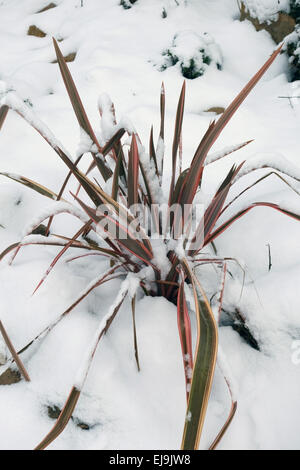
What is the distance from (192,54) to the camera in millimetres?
1648

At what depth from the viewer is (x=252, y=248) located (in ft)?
2.91

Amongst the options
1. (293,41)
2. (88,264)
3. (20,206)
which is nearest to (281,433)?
(88,264)

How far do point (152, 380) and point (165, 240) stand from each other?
29 cm

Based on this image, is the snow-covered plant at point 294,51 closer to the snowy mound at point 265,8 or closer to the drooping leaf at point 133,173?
the snowy mound at point 265,8

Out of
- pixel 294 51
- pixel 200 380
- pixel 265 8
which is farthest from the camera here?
pixel 265 8

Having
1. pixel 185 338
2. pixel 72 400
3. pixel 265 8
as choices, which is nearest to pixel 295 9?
pixel 265 8

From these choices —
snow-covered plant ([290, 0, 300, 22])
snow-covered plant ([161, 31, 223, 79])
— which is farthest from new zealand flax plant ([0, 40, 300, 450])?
snow-covered plant ([290, 0, 300, 22])

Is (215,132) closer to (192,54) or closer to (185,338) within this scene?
(185,338)

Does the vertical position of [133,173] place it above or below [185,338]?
above

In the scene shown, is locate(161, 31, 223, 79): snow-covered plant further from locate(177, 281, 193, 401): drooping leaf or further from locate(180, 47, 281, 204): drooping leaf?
locate(177, 281, 193, 401): drooping leaf

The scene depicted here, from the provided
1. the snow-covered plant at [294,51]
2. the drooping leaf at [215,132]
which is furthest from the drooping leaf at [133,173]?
the snow-covered plant at [294,51]
